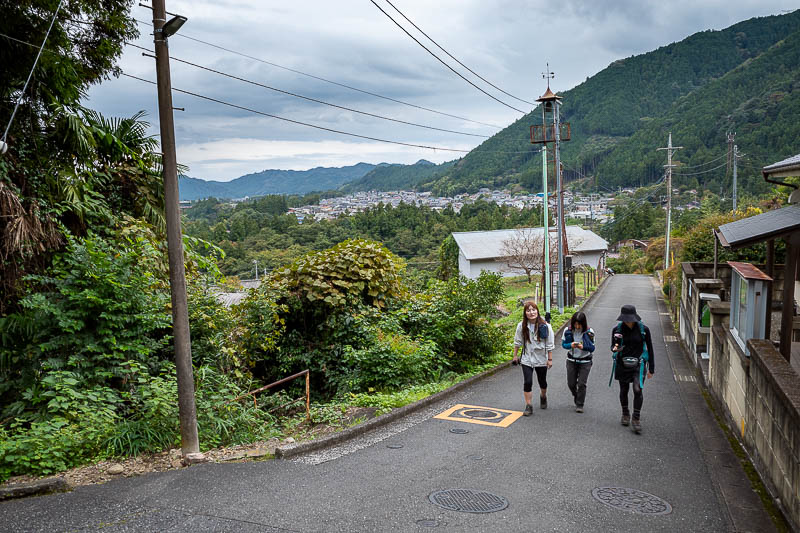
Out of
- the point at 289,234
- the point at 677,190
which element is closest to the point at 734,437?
the point at 289,234

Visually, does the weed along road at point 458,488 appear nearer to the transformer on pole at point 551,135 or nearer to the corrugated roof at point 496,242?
the transformer on pole at point 551,135

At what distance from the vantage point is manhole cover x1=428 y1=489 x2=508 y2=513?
513 cm

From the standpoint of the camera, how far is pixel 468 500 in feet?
17.5

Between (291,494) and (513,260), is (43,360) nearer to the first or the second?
(291,494)

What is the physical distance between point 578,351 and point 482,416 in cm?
180

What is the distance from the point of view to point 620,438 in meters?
Answer: 7.40

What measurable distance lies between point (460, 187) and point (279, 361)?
489 ft

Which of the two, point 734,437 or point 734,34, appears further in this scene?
point 734,34

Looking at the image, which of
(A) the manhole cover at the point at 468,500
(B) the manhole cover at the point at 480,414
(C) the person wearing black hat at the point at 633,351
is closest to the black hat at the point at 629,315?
(C) the person wearing black hat at the point at 633,351

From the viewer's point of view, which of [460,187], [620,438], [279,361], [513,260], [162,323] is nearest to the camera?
[620,438]

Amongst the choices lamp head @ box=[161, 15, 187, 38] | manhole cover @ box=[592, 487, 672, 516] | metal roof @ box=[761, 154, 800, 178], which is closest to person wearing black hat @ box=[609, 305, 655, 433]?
manhole cover @ box=[592, 487, 672, 516]

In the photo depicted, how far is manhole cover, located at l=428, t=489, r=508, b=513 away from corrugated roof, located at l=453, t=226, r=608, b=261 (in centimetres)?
4691

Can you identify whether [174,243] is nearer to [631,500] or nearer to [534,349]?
[534,349]

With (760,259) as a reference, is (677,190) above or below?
above
